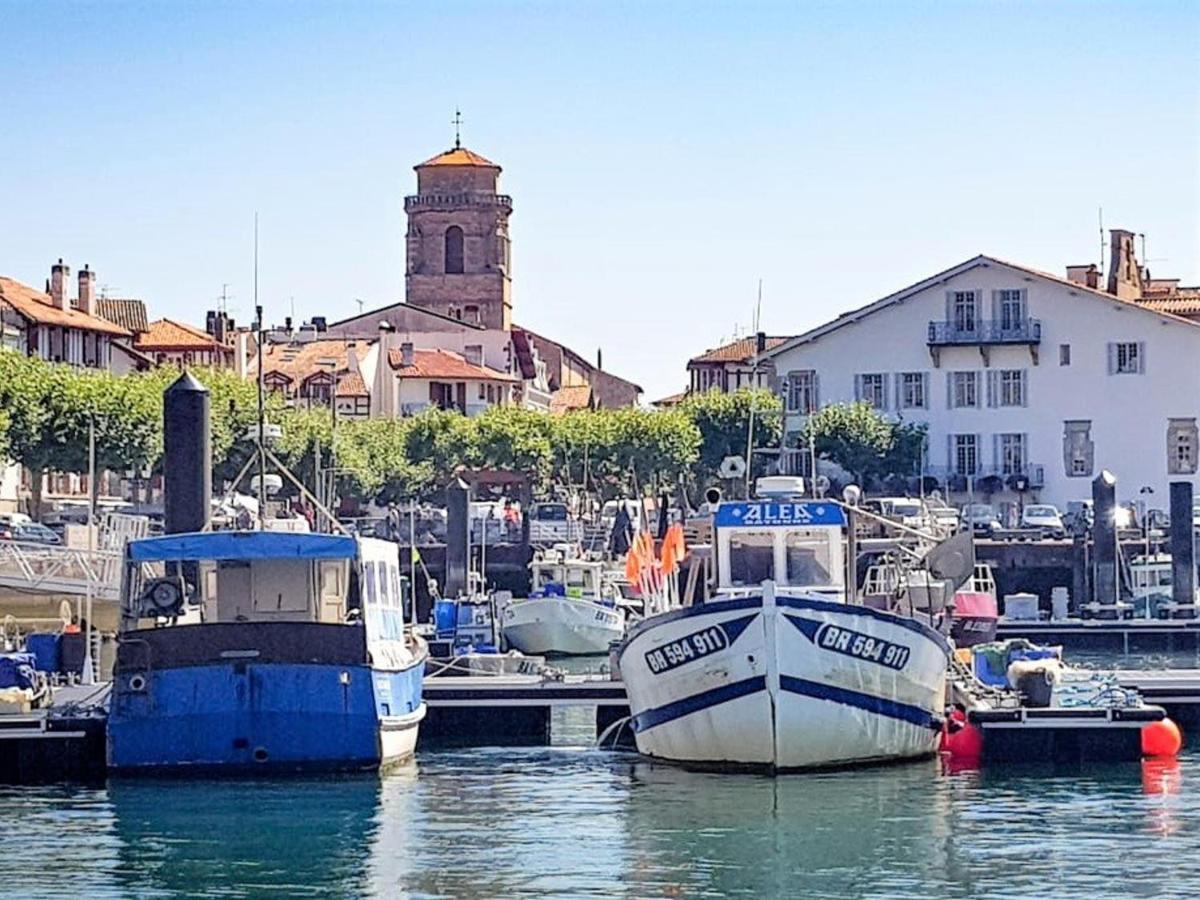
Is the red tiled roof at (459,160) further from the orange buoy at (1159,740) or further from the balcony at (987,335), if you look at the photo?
the orange buoy at (1159,740)

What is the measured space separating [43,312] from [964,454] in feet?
113

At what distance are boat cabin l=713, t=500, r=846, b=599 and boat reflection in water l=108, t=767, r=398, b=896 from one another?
507 cm

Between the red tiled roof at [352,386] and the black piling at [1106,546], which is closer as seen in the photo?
the black piling at [1106,546]

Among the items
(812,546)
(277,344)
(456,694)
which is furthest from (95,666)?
(277,344)

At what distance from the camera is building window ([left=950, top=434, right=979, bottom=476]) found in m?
98.7

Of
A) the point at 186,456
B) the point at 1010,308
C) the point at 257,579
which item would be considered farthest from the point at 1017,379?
the point at 257,579

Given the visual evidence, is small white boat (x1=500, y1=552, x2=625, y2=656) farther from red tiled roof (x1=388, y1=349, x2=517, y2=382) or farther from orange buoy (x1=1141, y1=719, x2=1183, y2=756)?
red tiled roof (x1=388, y1=349, x2=517, y2=382)

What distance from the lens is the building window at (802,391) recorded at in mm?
99750

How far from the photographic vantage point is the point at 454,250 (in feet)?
516

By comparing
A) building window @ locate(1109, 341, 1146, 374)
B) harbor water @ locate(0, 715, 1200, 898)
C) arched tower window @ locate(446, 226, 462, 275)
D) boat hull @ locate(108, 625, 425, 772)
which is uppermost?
arched tower window @ locate(446, 226, 462, 275)

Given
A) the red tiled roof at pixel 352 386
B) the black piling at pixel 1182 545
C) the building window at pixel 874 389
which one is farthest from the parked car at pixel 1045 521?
the red tiled roof at pixel 352 386

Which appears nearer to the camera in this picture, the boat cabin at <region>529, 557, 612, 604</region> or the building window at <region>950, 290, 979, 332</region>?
the boat cabin at <region>529, 557, 612, 604</region>

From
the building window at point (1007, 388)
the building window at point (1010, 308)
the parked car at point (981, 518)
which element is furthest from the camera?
the building window at point (1007, 388)

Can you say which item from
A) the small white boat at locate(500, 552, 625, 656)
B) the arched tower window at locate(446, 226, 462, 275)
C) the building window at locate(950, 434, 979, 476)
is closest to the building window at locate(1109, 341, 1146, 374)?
the building window at locate(950, 434, 979, 476)
